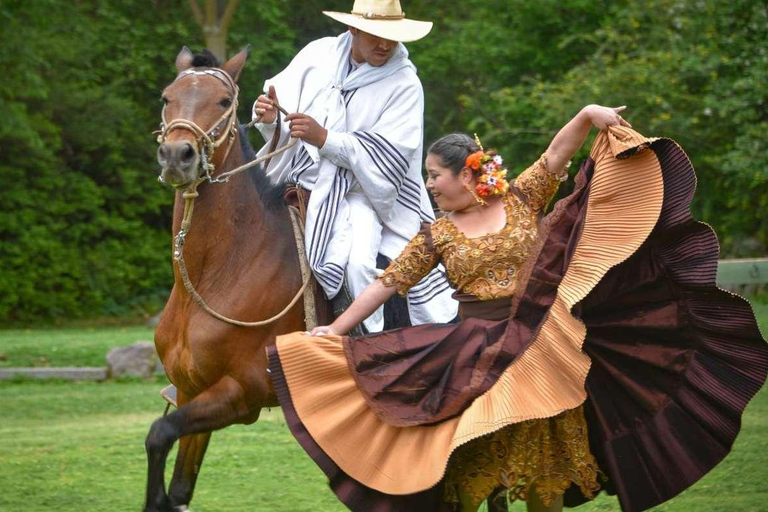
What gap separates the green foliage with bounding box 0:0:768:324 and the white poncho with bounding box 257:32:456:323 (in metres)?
10.5

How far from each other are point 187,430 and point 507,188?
5.99ft

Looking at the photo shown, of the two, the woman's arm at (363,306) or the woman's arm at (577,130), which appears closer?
the woman's arm at (577,130)

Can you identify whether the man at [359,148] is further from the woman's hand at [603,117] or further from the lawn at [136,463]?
the lawn at [136,463]

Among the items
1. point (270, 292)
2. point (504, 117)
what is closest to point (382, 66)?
point (270, 292)

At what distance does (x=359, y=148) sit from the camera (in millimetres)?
6152

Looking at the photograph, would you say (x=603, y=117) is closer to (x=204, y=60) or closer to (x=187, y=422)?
(x=204, y=60)

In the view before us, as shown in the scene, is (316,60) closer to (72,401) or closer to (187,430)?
(187,430)

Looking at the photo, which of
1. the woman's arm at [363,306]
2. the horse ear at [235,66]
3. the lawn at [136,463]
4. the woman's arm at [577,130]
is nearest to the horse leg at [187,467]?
the lawn at [136,463]

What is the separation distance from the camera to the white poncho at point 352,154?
6.09 m

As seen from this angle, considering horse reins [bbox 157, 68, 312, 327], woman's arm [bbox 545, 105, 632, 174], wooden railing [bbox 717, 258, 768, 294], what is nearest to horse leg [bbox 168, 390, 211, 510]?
horse reins [bbox 157, 68, 312, 327]

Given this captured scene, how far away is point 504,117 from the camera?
22375 millimetres

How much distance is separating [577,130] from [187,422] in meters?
2.16

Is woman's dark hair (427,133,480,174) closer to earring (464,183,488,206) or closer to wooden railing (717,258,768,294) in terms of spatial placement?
earring (464,183,488,206)

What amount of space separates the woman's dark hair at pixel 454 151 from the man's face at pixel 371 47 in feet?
4.06
